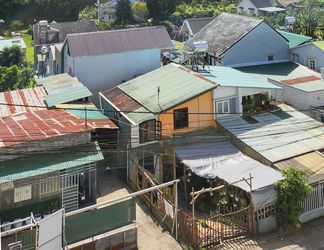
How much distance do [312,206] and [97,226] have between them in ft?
29.9

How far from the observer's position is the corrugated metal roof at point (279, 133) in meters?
21.2

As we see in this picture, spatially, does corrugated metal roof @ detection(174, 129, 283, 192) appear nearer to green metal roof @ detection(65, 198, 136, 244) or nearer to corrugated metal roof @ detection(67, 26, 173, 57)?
green metal roof @ detection(65, 198, 136, 244)

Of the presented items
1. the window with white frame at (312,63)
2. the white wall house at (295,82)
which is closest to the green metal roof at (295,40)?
the window with white frame at (312,63)

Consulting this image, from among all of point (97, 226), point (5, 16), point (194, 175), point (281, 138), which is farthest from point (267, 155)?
point (5, 16)

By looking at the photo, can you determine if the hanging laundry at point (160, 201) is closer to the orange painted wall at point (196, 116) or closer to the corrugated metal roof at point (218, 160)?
the corrugated metal roof at point (218, 160)

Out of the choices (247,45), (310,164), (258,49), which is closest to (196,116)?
(310,164)

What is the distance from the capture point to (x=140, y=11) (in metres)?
80.3

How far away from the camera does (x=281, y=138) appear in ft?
72.8

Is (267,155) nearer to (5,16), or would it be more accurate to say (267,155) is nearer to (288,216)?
(288,216)

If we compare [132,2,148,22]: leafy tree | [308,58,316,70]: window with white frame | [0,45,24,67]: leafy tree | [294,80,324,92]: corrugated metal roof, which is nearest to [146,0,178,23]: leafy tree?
[132,2,148,22]: leafy tree

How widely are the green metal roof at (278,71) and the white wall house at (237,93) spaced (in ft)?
12.2

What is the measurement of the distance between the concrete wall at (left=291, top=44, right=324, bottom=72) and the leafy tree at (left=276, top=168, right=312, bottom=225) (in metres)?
14.7

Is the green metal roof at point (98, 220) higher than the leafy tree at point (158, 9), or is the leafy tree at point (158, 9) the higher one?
the leafy tree at point (158, 9)

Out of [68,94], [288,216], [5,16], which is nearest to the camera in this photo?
[288,216]
